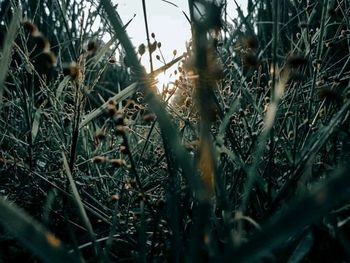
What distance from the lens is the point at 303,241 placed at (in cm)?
57

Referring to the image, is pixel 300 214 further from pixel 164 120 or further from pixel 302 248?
pixel 302 248

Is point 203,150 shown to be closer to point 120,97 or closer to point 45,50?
point 45,50

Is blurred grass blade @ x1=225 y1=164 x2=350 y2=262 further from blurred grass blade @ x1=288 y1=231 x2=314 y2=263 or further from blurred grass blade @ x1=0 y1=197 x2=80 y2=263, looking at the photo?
blurred grass blade @ x1=288 y1=231 x2=314 y2=263

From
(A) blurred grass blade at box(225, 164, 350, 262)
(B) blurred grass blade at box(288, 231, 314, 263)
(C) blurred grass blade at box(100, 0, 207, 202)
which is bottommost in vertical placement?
(B) blurred grass blade at box(288, 231, 314, 263)

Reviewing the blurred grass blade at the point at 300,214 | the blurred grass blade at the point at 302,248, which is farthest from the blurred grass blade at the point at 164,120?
the blurred grass blade at the point at 302,248

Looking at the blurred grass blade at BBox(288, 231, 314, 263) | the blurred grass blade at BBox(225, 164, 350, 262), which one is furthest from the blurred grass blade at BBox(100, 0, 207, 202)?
the blurred grass blade at BBox(288, 231, 314, 263)

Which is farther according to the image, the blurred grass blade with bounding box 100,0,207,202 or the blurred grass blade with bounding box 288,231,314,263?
the blurred grass blade with bounding box 288,231,314,263

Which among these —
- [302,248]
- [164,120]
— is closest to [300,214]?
[164,120]

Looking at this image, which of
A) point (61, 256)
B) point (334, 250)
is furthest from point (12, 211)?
point (334, 250)

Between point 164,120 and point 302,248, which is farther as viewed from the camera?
point 302,248

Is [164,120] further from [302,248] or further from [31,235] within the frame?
[302,248]

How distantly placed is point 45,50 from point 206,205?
0.75 feet

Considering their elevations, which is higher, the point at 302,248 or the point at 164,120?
the point at 164,120

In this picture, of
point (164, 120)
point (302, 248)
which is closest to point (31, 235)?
point (164, 120)
